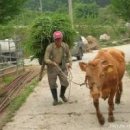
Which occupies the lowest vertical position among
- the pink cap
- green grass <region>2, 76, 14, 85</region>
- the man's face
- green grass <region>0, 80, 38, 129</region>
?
green grass <region>2, 76, 14, 85</region>

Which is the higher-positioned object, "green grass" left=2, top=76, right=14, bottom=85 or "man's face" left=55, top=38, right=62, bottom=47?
"man's face" left=55, top=38, right=62, bottom=47

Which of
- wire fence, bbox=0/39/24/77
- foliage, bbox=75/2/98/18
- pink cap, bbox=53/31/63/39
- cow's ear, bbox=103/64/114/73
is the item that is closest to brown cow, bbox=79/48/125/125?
cow's ear, bbox=103/64/114/73

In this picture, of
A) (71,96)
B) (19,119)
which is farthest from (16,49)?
(19,119)

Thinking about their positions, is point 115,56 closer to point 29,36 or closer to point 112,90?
point 112,90

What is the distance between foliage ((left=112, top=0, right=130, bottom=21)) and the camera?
89.6 ft

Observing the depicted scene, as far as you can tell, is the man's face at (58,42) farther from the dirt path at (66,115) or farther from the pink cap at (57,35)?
the dirt path at (66,115)

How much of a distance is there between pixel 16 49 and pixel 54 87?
928 centimetres

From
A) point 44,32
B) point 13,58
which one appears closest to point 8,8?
point 13,58

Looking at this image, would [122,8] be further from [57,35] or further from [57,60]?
[57,35]

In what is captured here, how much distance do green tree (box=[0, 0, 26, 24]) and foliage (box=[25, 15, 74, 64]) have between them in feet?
16.9

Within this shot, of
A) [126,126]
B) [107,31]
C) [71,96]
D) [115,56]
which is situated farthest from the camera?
[107,31]

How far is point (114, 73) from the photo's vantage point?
9609mm

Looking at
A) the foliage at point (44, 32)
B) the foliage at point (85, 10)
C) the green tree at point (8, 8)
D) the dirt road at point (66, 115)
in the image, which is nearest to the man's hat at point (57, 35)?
the foliage at point (44, 32)

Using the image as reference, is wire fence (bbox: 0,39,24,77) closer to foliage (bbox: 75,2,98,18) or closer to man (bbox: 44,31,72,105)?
man (bbox: 44,31,72,105)
